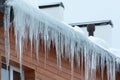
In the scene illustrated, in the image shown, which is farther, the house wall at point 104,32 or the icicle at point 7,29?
the house wall at point 104,32

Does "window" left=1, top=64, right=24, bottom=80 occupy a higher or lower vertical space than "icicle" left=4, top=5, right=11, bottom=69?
lower

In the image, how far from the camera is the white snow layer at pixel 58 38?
24.2ft

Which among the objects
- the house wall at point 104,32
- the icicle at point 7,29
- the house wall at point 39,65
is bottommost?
the house wall at point 104,32

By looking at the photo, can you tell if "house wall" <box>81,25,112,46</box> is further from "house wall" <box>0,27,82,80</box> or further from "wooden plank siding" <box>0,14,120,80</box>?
"house wall" <box>0,27,82,80</box>

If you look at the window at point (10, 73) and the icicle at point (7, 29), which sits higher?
the icicle at point (7, 29)

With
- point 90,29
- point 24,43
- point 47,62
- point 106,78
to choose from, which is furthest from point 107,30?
point 24,43

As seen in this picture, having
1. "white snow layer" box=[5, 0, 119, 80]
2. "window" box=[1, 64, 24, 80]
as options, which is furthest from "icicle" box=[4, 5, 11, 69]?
"window" box=[1, 64, 24, 80]

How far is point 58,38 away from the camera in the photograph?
8375 mm

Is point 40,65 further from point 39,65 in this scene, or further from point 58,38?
point 58,38

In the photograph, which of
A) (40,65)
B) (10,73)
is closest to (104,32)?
(40,65)

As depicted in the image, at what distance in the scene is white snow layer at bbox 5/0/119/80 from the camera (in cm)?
738

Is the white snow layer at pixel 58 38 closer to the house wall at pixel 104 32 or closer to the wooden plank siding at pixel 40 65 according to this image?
the wooden plank siding at pixel 40 65

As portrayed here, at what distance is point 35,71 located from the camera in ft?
27.7

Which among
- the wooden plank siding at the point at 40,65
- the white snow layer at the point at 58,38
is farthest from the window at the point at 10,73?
the white snow layer at the point at 58,38
